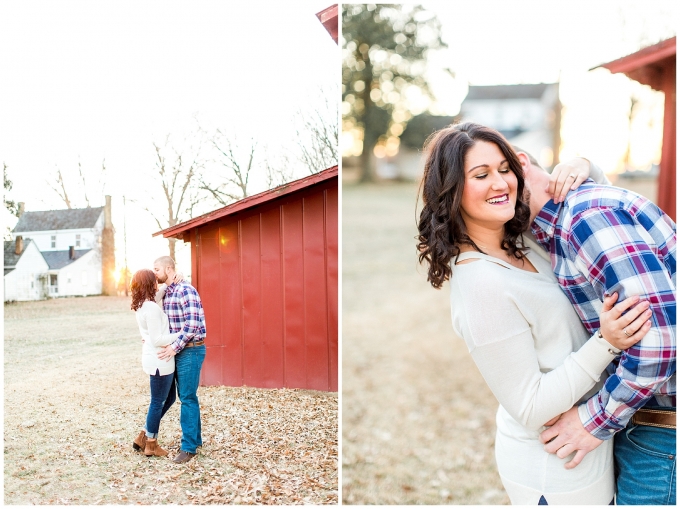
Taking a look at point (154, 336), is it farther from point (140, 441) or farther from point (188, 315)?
point (140, 441)

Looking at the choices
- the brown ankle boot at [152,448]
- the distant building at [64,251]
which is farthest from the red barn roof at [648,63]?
the brown ankle boot at [152,448]

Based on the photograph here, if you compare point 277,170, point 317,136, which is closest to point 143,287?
point 277,170

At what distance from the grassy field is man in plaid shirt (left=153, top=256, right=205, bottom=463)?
103cm

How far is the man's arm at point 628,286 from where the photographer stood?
1.54 m

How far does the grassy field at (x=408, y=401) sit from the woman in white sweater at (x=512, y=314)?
0.21 meters

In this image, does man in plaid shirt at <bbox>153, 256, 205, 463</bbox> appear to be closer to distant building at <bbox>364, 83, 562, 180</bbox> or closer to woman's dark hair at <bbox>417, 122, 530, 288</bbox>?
woman's dark hair at <bbox>417, 122, 530, 288</bbox>

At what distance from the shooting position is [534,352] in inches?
66.5

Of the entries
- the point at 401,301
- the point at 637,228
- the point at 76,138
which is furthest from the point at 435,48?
the point at 637,228

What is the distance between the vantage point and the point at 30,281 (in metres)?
2.45

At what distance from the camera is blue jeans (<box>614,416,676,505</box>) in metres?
1.73

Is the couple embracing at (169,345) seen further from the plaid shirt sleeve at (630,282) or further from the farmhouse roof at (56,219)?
the plaid shirt sleeve at (630,282)

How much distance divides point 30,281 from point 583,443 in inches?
88.3

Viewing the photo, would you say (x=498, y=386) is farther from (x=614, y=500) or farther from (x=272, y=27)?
(x=272, y=27)

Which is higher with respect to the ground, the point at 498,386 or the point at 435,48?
the point at 435,48
